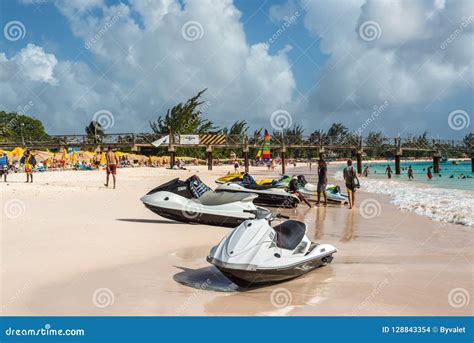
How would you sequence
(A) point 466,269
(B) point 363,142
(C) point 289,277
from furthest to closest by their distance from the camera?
1. (B) point 363,142
2. (A) point 466,269
3. (C) point 289,277

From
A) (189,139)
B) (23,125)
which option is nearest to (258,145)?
(189,139)

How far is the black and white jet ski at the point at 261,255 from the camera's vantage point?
557cm

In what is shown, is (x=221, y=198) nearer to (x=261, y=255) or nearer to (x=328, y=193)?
(x=261, y=255)

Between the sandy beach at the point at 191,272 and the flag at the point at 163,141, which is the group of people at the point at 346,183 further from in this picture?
the flag at the point at 163,141

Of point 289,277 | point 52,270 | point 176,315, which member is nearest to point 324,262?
point 289,277

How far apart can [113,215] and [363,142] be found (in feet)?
182

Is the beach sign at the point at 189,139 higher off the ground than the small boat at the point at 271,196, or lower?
higher

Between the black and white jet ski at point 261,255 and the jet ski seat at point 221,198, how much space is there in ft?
12.8

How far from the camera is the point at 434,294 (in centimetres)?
556

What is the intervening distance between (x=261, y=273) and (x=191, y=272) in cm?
142

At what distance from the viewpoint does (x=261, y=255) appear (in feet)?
18.6

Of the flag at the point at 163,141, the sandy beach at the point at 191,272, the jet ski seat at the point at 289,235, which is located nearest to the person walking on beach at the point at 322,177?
the sandy beach at the point at 191,272

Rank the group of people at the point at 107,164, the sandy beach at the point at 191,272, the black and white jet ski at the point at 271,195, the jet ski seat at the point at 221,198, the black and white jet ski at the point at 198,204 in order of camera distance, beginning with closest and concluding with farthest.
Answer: the sandy beach at the point at 191,272 < the black and white jet ski at the point at 198,204 < the jet ski seat at the point at 221,198 < the black and white jet ski at the point at 271,195 < the group of people at the point at 107,164
